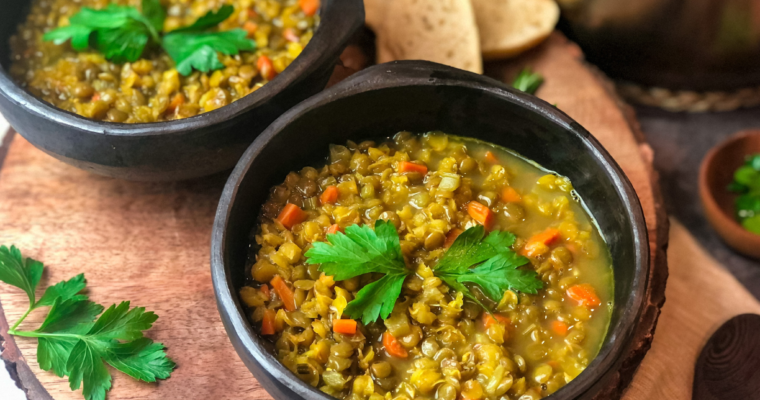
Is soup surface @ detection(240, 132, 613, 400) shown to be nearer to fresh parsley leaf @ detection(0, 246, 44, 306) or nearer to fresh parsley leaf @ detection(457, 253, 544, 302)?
fresh parsley leaf @ detection(457, 253, 544, 302)

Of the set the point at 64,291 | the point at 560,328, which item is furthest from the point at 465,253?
the point at 64,291

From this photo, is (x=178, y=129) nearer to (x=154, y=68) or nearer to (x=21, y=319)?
(x=154, y=68)

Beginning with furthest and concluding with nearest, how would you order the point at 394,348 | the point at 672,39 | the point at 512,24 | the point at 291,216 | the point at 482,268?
the point at 672,39, the point at 512,24, the point at 291,216, the point at 482,268, the point at 394,348

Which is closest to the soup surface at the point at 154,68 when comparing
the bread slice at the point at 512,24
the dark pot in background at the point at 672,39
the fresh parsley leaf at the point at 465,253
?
the bread slice at the point at 512,24

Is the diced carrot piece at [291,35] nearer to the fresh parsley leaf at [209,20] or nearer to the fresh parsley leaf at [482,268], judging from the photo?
the fresh parsley leaf at [209,20]

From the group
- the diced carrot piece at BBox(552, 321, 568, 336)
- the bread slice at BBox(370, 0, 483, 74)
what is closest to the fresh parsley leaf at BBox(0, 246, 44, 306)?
the bread slice at BBox(370, 0, 483, 74)

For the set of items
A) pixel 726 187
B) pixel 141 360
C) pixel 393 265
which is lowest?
pixel 726 187

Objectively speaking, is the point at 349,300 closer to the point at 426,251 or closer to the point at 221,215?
the point at 426,251
